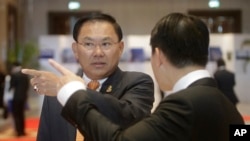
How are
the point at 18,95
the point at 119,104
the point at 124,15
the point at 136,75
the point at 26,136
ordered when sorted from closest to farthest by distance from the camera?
the point at 119,104 < the point at 136,75 < the point at 18,95 < the point at 26,136 < the point at 124,15

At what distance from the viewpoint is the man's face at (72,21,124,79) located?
Result: 66.8 inches

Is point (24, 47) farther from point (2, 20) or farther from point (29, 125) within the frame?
point (29, 125)

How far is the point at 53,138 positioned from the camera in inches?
67.4

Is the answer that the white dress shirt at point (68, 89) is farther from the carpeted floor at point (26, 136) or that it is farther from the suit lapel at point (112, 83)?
the carpeted floor at point (26, 136)

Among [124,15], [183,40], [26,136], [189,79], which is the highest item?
[124,15]

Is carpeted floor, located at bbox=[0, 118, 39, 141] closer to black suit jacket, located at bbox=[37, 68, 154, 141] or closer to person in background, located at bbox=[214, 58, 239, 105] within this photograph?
person in background, located at bbox=[214, 58, 239, 105]

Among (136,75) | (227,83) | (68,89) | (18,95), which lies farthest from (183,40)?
(227,83)

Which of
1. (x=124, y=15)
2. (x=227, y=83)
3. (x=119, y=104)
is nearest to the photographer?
(x=119, y=104)

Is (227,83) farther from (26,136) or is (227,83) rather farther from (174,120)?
(174,120)

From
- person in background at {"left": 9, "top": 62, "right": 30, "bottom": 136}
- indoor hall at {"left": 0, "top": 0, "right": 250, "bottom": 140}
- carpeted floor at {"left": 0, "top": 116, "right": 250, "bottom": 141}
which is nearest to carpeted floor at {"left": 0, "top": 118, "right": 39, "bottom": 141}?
carpeted floor at {"left": 0, "top": 116, "right": 250, "bottom": 141}

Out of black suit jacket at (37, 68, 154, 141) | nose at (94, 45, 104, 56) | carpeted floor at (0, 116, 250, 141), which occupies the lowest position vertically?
carpeted floor at (0, 116, 250, 141)

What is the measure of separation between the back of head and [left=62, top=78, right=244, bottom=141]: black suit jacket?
8 centimetres

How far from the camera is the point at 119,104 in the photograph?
1.44 meters

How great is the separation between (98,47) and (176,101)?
1.90 ft
